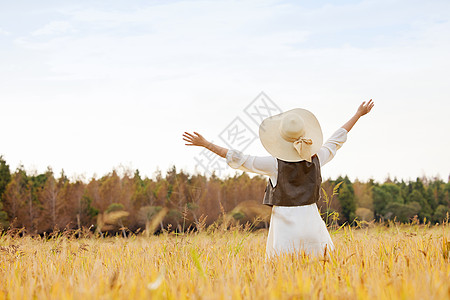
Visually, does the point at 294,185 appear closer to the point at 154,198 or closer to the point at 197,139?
the point at 197,139

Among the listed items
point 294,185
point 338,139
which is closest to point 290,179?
point 294,185

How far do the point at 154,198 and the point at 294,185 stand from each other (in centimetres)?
1233

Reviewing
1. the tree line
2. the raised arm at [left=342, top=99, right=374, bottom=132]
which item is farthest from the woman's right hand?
the tree line

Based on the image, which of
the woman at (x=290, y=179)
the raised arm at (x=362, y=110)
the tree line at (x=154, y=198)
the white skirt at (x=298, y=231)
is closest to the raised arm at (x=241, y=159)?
the woman at (x=290, y=179)

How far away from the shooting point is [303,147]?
3.67 meters

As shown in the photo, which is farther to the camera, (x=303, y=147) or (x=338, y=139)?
(x=338, y=139)

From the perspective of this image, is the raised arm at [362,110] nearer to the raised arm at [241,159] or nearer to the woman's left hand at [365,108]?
the woman's left hand at [365,108]

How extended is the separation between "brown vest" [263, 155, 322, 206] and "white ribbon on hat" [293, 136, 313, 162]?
13cm

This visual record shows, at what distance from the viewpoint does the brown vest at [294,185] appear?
376cm

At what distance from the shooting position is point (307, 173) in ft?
12.6

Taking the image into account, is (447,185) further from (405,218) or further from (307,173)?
(307,173)

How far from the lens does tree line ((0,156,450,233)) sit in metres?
13.8

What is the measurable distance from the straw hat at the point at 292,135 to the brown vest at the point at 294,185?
72mm

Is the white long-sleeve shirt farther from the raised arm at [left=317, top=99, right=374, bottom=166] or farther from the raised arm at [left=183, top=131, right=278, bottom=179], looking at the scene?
the raised arm at [left=317, top=99, right=374, bottom=166]
